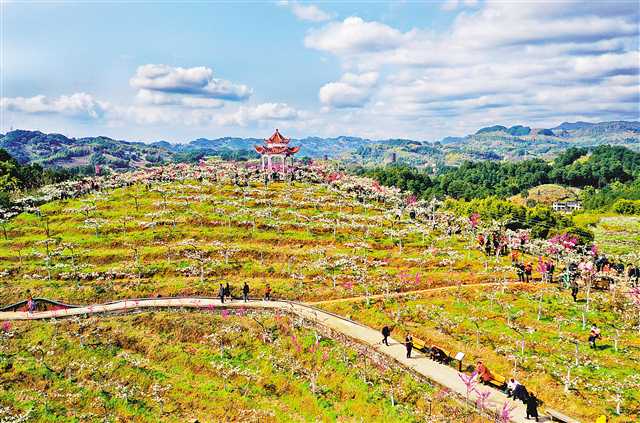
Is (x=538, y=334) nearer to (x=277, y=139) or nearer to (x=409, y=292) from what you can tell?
(x=409, y=292)

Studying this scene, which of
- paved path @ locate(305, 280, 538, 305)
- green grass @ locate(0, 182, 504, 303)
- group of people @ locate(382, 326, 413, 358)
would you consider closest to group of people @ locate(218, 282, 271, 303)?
green grass @ locate(0, 182, 504, 303)

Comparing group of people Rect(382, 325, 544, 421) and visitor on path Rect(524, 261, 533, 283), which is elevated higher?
visitor on path Rect(524, 261, 533, 283)

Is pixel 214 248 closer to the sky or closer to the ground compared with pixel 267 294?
closer to the sky

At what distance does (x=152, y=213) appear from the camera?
8394cm

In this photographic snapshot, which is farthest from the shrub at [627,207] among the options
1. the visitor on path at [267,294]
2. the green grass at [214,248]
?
the visitor on path at [267,294]

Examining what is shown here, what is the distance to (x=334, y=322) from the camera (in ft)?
155

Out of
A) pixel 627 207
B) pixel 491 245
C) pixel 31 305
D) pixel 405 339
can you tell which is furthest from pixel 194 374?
pixel 627 207

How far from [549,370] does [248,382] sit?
24730 millimetres

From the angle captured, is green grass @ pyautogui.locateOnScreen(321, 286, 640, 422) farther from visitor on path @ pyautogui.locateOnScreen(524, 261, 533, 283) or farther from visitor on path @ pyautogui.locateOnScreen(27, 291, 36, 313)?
visitor on path @ pyautogui.locateOnScreen(27, 291, 36, 313)

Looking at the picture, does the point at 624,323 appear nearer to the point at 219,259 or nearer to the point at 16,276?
the point at 219,259

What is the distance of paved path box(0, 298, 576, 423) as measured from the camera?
3401 centimetres

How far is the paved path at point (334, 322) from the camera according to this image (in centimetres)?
3401

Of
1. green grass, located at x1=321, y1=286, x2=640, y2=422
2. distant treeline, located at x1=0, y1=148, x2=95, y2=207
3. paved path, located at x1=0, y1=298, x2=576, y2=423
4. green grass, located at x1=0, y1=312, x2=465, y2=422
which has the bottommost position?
green grass, located at x1=0, y1=312, x2=465, y2=422

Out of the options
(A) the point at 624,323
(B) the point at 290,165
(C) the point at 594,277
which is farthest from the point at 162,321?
(B) the point at 290,165
